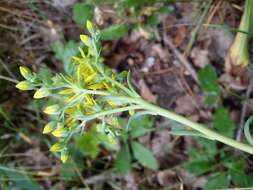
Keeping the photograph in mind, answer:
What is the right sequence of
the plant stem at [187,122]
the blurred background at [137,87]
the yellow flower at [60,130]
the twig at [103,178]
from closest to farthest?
the plant stem at [187,122]
the yellow flower at [60,130]
the blurred background at [137,87]
the twig at [103,178]

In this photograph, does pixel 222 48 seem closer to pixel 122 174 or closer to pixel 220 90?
pixel 220 90

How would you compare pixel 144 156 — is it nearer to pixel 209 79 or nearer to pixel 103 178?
pixel 103 178

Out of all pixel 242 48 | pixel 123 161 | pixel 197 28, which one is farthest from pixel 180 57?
pixel 123 161

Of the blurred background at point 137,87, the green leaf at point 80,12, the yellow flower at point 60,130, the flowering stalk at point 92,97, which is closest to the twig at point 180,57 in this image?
the blurred background at point 137,87

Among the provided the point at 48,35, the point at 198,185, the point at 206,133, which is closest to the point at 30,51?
the point at 48,35

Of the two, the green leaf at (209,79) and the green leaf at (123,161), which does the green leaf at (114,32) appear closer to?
the green leaf at (209,79)
